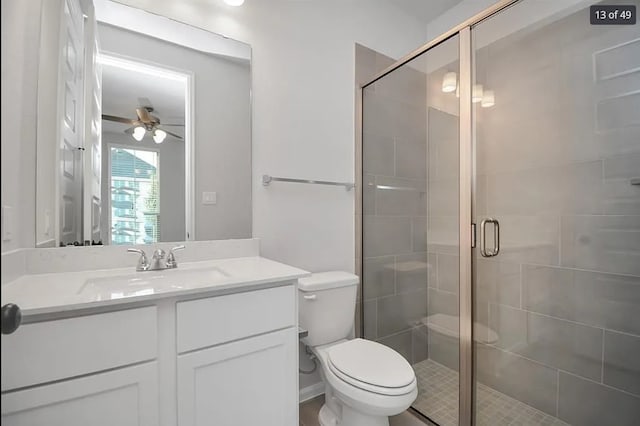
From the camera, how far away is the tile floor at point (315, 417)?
1615 millimetres

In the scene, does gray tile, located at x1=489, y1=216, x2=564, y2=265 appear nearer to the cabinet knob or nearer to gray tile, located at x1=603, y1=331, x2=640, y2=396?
gray tile, located at x1=603, y1=331, x2=640, y2=396

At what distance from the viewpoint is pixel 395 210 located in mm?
2061

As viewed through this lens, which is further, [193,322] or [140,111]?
[140,111]

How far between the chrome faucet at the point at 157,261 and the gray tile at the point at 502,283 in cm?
159

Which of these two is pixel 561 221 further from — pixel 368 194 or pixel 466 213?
pixel 368 194

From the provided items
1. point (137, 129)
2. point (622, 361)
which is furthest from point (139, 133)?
point (622, 361)

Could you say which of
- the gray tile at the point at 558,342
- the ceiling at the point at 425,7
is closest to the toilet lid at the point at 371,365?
the gray tile at the point at 558,342

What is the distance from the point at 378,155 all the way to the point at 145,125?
1407mm

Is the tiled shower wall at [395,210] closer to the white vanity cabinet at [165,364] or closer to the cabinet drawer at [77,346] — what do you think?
the white vanity cabinet at [165,364]

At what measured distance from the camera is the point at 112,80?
52.2 inches

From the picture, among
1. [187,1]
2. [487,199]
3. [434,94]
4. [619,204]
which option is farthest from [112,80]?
[619,204]

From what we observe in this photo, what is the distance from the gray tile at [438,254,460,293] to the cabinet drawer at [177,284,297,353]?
1.01 metres

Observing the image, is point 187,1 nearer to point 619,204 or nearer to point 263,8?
point 263,8

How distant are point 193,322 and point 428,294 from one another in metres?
1.50
